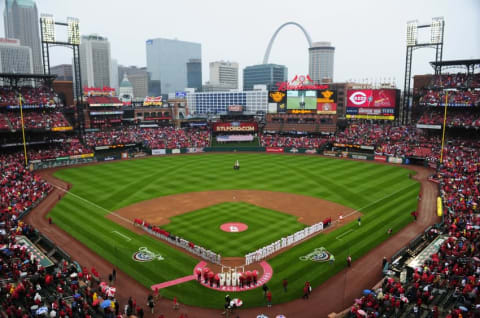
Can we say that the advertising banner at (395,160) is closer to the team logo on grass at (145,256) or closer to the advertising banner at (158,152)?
the advertising banner at (158,152)

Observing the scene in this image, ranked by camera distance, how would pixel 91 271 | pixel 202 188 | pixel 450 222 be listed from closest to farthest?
pixel 91 271 < pixel 450 222 < pixel 202 188

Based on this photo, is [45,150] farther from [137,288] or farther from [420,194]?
[420,194]

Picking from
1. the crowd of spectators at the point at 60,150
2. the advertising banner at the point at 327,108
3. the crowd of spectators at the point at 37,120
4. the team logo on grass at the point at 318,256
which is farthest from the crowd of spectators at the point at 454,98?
the crowd of spectators at the point at 37,120

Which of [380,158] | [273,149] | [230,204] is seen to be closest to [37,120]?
[230,204]

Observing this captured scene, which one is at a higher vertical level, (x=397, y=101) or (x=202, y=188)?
(x=397, y=101)

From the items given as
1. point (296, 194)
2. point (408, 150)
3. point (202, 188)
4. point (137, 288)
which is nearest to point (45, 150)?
point (202, 188)

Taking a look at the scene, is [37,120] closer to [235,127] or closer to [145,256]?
[235,127]

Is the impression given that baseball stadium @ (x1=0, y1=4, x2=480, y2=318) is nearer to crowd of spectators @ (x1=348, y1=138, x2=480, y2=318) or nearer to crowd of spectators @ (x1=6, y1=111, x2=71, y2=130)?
crowd of spectators @ (x1=348, y1=138, x2=480, y2=318)
